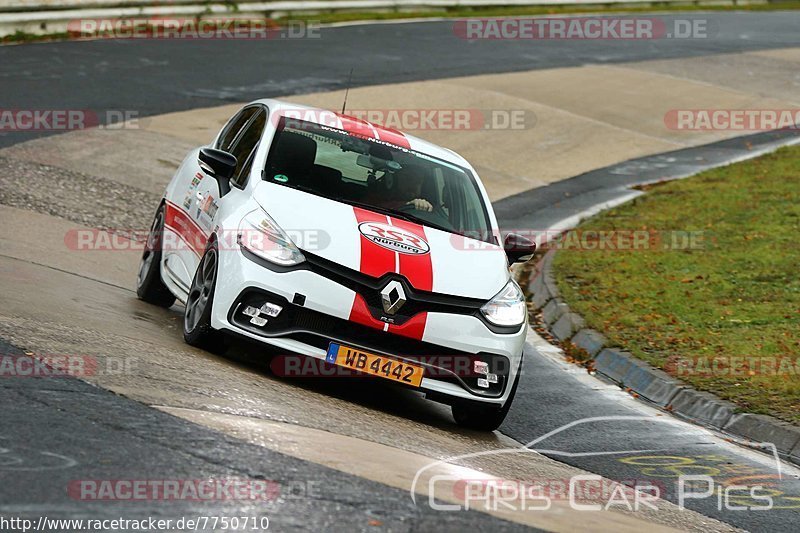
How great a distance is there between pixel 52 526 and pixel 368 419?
9.27ft

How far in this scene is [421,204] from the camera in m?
8.59

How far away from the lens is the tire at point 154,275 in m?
9.67

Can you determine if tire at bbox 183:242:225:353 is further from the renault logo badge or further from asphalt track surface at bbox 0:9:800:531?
asphalt track surface at bbox 0:9:800:531

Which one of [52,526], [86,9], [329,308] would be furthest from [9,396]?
[86,9]

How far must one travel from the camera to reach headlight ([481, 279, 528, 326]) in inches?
301

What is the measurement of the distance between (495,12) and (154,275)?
80.3 ft

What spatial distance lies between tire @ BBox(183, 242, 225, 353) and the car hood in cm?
49

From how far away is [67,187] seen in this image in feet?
45.3

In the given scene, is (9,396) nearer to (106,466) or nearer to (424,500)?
(106,466)

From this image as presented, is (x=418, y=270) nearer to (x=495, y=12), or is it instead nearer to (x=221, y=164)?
(x=221, y=164)

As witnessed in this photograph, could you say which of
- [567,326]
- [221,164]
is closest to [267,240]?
[221,164]

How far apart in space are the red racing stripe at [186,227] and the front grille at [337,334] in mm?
1165

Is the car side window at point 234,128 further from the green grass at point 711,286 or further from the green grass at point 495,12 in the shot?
the green grass at point 495,12

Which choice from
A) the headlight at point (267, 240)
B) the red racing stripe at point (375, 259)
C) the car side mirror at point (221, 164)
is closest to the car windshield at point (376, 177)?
the car side mirror at point (221, 164)
